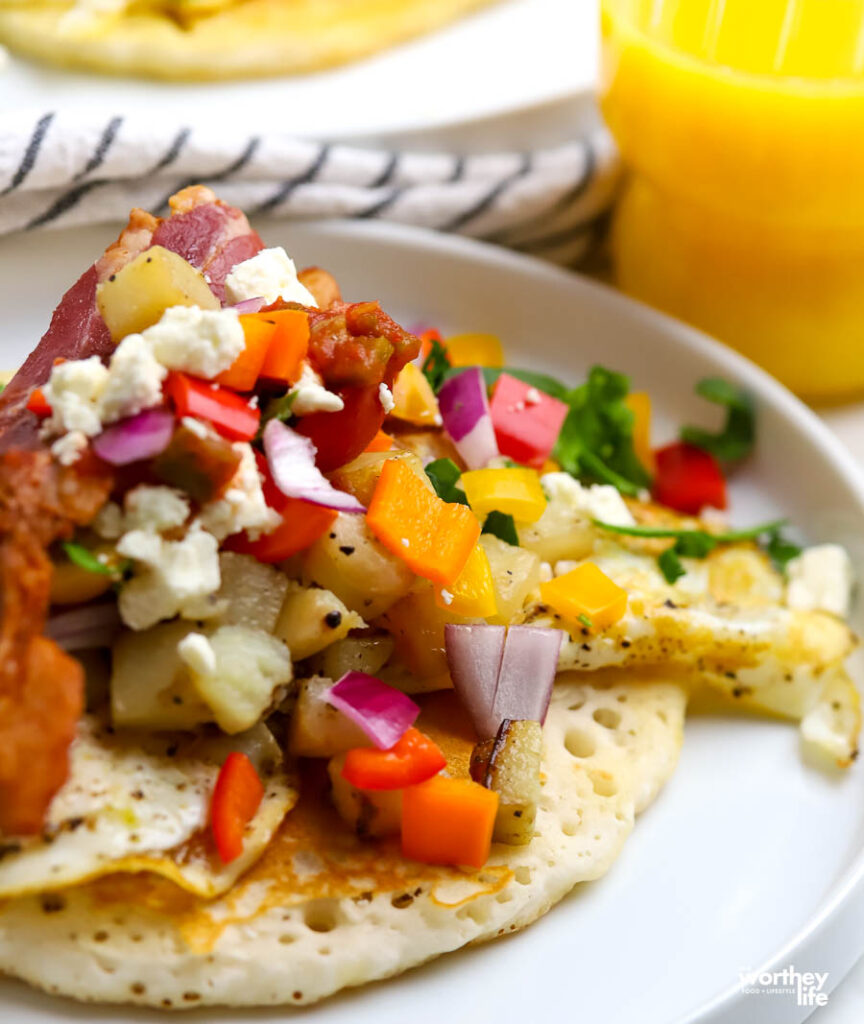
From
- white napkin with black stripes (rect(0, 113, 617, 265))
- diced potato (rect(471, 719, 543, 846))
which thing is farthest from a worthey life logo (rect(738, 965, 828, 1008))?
white napkin with black stripes (rect(0, 113, 617, 265))

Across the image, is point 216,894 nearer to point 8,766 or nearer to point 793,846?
point 8,766

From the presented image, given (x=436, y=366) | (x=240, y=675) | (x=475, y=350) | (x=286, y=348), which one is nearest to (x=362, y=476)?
(x=286, y=348)

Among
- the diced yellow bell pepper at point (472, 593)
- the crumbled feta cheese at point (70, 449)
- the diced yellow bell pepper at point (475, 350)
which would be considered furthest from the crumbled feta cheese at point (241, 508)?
the diced yellow bell pepper at point (475, 350)

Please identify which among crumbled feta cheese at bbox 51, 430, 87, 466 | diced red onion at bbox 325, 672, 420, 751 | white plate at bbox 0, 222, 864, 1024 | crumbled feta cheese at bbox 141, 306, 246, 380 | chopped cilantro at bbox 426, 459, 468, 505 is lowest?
white plate at bbox 0, 222, 864, 1024

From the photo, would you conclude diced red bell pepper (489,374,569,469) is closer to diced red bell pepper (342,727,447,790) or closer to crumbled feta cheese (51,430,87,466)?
diced red bell pepper (342,727,447,790)

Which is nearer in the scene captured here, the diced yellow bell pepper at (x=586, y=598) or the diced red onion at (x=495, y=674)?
the diced red onion at (x=495, y=674)

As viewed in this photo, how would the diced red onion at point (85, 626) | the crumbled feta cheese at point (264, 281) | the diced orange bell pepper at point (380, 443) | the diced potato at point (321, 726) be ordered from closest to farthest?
the diced red onion at point (85, 626)
the diced potato at point (321, 726)
the crumbled feta cheese at point (264, 281)
the diced orange bell pepper at point (380, 443)

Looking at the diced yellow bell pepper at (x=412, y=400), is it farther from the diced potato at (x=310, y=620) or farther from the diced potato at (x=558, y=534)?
the diced potato at (x=310, y=620)

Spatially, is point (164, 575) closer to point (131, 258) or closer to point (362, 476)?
point (362, 476)
